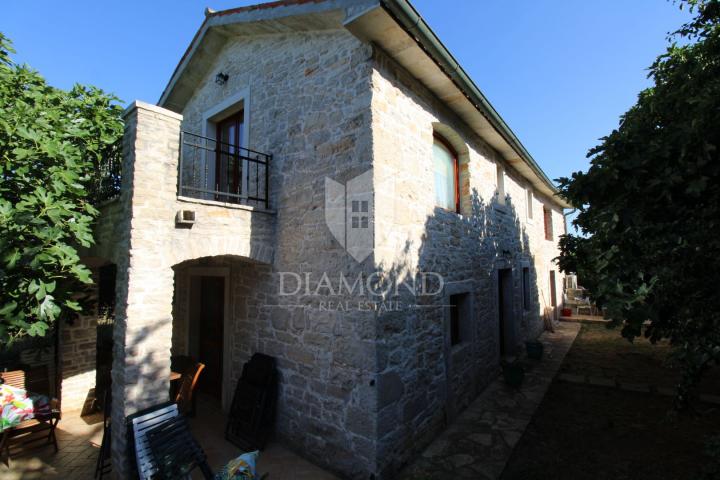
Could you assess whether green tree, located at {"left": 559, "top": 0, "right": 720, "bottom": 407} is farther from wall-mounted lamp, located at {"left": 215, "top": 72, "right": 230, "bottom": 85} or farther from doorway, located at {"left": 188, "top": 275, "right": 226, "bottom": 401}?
wall-mounted lamp, located at {"left": 215, "top": 72, "right": 230, "bottom": 85}

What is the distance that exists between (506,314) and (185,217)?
7898 mm

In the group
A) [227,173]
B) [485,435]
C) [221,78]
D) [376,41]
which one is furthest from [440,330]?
[221,78]

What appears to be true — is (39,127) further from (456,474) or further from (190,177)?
(456,474)

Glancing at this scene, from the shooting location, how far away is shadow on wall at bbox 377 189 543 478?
3957 millimetres

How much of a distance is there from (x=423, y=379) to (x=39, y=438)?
17.8 feet

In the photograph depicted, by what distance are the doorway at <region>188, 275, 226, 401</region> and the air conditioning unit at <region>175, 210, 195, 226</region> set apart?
2.44 m

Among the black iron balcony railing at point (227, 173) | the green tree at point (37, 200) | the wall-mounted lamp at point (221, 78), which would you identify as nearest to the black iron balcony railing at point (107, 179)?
the green tree at point (37, 200)

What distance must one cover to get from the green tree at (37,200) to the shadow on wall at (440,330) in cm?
379

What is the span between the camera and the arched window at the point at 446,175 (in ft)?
18.8

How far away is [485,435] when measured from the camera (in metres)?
4.84

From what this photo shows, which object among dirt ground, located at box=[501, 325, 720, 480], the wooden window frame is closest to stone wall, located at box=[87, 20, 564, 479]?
the wooden window frame

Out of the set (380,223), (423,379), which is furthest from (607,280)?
(423,379)

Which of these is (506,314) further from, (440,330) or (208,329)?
(208,329)

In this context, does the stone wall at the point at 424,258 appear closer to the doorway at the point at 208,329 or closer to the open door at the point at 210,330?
the doorway at the point at 208,329
